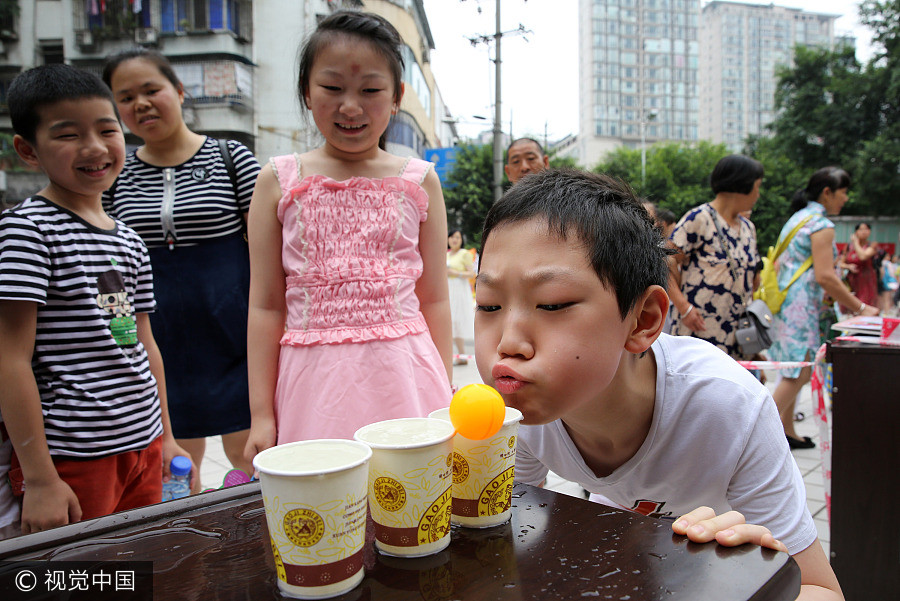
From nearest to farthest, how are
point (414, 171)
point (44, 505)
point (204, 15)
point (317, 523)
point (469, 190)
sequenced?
point (317, 523) < point (44, 505) < point (414, 171) < point (204, 15) < point (469, 190)

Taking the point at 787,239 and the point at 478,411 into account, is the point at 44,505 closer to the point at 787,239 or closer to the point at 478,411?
the point at 478,411

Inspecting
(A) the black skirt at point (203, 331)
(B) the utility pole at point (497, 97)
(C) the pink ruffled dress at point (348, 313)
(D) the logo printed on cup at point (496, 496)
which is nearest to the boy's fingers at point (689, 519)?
(D) the logo printed on cup at point (496, 496)

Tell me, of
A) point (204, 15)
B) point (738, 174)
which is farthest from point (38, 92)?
point (204, 15)

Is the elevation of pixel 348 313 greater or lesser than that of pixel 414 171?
lesser

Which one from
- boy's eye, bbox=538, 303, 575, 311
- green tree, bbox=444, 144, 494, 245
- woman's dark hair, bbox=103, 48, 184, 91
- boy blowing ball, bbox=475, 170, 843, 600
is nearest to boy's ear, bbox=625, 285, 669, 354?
boy blowing ball, bbox=475, 170, 843, 600

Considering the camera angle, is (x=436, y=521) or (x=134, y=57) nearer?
(x=436, y=521)

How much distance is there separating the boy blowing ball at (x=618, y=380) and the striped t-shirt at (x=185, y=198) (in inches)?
54.6

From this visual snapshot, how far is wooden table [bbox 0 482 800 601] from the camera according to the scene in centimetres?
74

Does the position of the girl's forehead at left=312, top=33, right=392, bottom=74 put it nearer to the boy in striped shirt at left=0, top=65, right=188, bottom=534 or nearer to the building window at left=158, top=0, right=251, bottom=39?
the boy in striped shirt at left=0, top=65, right=188, bottom=534

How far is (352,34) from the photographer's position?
1.77 m

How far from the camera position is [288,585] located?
0.74 metres

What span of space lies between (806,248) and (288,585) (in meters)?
4.40

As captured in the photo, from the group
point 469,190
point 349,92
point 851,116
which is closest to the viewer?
point 349,92

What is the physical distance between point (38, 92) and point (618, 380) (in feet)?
5.96
